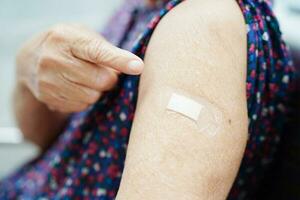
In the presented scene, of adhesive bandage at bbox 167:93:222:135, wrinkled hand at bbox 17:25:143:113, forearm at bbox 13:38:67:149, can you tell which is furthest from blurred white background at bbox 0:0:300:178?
adhesive bandage at bbox 167:93:222:135

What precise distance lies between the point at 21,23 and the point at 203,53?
4.93 ft

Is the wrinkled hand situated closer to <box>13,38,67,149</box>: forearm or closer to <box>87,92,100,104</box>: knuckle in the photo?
<box>87,92,100,104</box>: knuckle

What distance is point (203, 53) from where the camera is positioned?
670 millimetres

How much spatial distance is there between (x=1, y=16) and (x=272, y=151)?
4.95 feet

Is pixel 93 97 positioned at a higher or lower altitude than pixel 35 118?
higher

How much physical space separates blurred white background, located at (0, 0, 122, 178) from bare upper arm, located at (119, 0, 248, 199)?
1.30 metres

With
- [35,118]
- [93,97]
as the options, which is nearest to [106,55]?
[93,97]

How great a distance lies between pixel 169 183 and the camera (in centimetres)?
63

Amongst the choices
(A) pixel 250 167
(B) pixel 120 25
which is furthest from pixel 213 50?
(B) pixel 120 25

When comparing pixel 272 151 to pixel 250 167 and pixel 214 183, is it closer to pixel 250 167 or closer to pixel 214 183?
pixel 250 167

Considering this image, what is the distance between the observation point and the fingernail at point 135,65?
0.69m

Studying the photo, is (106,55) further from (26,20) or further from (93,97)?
(26,20)

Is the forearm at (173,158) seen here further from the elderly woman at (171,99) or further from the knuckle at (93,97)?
the knuckle at (93,97)

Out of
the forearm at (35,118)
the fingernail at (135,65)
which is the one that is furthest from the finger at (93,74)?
the forearm at (35,118)
